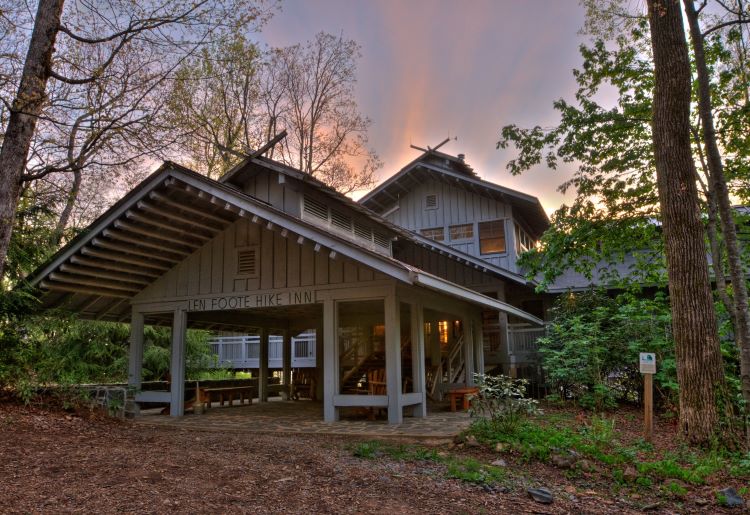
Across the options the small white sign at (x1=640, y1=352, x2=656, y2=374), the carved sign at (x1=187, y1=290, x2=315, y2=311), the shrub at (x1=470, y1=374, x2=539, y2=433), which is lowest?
the shrub at (x1=470, y1=374, x2=539, y2=433)

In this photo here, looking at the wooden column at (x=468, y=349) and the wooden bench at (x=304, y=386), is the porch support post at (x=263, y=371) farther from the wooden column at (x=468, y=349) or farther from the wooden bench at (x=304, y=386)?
the wooden column at (x=468, y=349)

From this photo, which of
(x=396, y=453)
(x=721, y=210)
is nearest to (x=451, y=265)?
(x=721, y=210)

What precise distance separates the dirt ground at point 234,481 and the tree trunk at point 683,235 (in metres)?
2.85

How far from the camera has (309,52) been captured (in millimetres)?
23953

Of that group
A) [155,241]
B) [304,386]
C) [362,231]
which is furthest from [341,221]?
[304,386]

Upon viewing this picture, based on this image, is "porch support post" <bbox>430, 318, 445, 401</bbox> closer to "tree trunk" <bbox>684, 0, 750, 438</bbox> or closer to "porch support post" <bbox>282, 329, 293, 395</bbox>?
"porch support post" <bbox>282, 329, 293, 395</bbox>

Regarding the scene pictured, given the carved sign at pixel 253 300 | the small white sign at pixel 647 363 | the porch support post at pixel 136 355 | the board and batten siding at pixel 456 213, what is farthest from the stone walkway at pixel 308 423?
the board and batten siding at pixel 456 213

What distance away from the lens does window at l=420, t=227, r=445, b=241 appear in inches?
787

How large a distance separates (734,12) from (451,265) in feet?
35.2

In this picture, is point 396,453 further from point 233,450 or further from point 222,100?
point 222,100

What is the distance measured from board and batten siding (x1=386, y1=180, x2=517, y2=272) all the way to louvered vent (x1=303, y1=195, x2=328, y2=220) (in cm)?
A: 818

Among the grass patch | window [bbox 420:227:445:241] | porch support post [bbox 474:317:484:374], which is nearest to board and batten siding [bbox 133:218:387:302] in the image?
the grass patch

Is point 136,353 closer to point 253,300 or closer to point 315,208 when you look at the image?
point 253,300

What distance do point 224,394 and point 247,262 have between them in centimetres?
441
